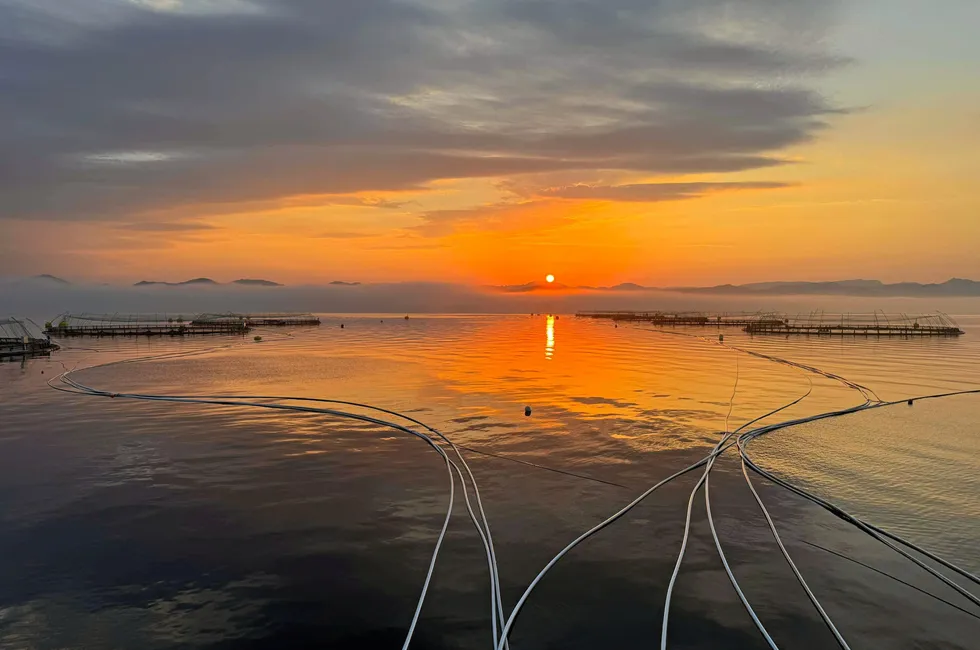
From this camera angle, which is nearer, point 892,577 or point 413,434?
point 892,577

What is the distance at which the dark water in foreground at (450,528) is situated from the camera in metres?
7.90

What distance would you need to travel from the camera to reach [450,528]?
11086 mm

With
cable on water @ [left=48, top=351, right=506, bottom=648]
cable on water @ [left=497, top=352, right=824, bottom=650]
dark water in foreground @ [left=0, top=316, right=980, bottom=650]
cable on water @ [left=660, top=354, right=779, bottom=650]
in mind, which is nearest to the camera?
cable on water @ [left=660, top=354, right=779, bottom=650]

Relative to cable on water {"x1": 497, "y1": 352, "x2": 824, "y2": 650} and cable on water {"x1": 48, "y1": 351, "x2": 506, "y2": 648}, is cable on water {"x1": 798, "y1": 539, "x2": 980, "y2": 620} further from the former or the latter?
cable on water {"x1": 48, "y1": 351, "x2": 506, "y2": 648}

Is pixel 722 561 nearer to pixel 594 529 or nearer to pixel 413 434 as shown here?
pixel 594 529

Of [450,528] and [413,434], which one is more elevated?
[413,434]

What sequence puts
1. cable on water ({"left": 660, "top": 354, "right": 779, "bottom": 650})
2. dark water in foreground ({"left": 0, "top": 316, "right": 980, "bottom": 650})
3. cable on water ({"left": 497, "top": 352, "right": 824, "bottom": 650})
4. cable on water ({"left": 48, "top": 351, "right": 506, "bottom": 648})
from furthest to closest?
cable on water ({"left": 48, "top": 351, "right": 506, "bottom": 648})
cable on water ({"left": 497, "top": 352, "right": 824, "bottom": 650})
dark water in foreground ({"left": 0, "top": 316, "right": 980, "bottom": 650})
cable on water ({"left": 660, "top": 354, "right": 779, "bottom": 650})

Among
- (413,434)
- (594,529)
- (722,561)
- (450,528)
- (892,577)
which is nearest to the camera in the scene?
(892,577)

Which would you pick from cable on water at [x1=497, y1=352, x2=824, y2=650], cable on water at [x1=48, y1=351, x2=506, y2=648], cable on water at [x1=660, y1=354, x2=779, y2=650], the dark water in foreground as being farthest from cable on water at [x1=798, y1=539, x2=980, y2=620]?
cable on water at [x1=48, y1=351, x2=506, y2=648]

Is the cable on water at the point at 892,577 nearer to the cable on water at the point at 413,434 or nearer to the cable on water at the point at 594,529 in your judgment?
the cable on water at the point at 594,529

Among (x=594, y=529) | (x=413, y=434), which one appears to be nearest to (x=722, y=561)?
(x=594, y=529)

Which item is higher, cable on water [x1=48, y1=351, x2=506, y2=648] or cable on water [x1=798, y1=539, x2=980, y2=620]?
cable on water [x1=48, y1=351, x2=506, y2=648]

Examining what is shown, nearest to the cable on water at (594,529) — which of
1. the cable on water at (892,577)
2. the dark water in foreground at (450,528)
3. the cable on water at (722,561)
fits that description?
the dark water in foreground at (450,528)

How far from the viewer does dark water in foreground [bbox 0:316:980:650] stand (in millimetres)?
7902
